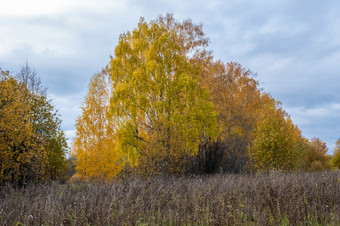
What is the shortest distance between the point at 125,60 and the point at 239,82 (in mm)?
11897

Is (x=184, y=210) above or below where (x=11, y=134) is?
below

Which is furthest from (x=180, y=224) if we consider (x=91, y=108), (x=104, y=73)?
(x=104, y=73)

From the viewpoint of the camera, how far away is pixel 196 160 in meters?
18.4

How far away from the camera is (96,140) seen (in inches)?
765

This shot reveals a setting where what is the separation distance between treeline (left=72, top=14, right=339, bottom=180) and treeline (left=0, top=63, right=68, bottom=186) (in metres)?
1.51

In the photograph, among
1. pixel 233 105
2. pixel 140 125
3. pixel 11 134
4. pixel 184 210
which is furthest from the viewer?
pixel 233 105

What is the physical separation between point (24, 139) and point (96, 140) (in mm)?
6258

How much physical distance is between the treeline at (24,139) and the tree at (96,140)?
1.20 meters

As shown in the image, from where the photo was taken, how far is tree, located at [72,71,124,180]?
18656 millimetres

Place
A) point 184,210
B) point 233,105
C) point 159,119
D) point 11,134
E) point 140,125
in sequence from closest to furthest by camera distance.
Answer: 1. point 184,210
2. point 11,134
3. point 159,119
4. point 140,125
5. point 233,105

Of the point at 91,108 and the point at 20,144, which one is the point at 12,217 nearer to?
the point at 20,144

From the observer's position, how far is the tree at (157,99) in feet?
51.8

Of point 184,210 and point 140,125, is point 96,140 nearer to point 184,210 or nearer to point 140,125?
point 140,125

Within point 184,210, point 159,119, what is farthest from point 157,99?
point 184,210
